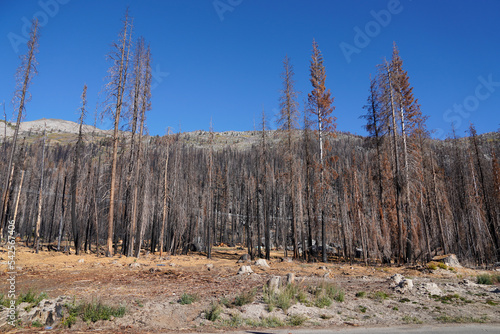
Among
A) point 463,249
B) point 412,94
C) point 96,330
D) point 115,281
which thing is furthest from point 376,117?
point 96,330

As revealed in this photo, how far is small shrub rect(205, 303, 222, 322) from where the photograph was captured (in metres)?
7.08

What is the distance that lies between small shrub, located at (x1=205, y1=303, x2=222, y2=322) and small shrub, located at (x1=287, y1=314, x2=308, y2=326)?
71.8 inches

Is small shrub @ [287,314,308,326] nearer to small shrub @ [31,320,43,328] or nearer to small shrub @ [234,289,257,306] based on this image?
small shrub @ [234,289,257,306]

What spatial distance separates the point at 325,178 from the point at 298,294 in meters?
13.5

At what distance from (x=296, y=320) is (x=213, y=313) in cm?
211

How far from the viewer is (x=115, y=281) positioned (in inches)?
417

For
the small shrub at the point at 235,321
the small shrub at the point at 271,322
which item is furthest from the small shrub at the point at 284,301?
the small shrub at the point at 235,321

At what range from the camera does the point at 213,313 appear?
7129mm

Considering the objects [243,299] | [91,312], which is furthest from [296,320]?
[91,312]

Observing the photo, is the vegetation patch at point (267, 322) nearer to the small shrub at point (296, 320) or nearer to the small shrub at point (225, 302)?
the small shrub at point (296, 320)

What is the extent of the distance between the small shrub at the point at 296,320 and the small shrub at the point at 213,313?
182 cm

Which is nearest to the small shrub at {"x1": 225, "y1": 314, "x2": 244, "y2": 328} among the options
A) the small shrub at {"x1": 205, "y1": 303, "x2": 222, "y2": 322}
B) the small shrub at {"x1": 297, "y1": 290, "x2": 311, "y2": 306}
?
the small shrub at {"x1": 205, "y1": 303, "x2": 222, "y2": 322}

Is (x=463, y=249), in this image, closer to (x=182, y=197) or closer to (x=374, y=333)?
(x=374, y=333)

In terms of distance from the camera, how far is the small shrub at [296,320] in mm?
7078
